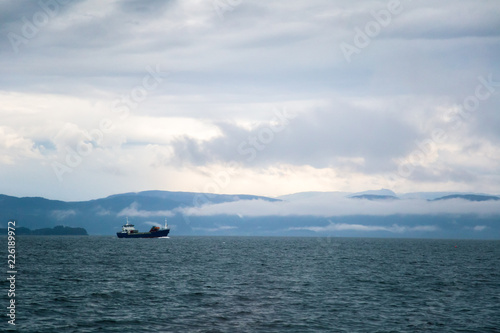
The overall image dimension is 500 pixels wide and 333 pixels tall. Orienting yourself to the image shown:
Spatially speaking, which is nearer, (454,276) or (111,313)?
(111,313)

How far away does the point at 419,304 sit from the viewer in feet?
187

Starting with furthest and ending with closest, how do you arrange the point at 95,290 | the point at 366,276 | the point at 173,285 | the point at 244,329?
1. the point at 366,276
2. the point at 173,285
3. the point at 95,290
4. the point at 244,329

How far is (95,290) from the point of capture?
6412 cm

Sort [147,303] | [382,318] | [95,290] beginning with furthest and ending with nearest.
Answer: [95,290]
[147,303]
[382,318]

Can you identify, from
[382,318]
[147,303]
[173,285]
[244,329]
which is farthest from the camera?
[173,285]

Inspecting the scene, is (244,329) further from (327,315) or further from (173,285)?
(173,285)

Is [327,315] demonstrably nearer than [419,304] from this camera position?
Yes

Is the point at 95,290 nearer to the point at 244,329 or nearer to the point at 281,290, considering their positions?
the point at 281,290

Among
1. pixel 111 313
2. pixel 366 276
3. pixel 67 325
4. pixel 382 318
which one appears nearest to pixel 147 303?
pixel 111 313

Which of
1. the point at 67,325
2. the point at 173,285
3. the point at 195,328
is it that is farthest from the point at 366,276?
the point at 67,325

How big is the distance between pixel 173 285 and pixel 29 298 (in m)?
20.4

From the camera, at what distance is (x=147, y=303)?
5512 cm

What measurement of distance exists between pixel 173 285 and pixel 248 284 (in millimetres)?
11453

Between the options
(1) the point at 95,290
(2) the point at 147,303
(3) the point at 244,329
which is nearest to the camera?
(3) the point at 244,329
